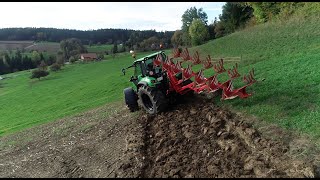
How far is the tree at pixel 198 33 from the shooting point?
188 feet

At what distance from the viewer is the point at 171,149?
325 inches

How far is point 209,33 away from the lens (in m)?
60.9

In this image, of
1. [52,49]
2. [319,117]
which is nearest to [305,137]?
[319,117]

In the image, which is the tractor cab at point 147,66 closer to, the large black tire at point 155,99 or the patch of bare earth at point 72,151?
the large black tire at point 155,99

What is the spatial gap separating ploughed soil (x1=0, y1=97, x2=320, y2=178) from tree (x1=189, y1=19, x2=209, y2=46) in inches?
1796

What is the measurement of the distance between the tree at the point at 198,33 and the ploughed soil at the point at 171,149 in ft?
150

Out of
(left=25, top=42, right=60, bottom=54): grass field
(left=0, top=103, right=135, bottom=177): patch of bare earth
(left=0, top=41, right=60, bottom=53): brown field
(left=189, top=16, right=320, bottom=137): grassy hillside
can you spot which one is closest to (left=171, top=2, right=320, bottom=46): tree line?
(left=189, top=16, right=320, bottom=137): grassy hillside

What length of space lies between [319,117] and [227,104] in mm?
3358

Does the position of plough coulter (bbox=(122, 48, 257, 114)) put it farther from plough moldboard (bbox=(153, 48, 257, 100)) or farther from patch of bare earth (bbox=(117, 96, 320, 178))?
patch of bare earth (bbox=(117, 96, 320, 178))

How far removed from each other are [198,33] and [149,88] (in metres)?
49.1

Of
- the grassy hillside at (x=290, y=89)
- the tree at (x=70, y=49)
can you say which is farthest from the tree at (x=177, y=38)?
the grassy hillside at (x=290, y=89)

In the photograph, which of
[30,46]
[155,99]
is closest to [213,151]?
[155,99]

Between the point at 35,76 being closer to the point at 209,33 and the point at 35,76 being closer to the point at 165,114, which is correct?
the point at 209,33

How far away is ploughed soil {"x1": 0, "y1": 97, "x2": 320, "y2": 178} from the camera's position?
662 centimetres
